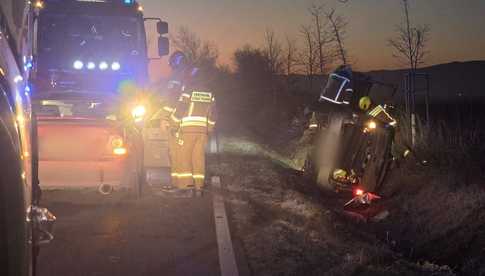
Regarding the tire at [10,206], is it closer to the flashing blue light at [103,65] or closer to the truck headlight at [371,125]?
the truck headlight at [371,125]

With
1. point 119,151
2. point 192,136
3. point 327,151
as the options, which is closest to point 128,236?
point 119,151

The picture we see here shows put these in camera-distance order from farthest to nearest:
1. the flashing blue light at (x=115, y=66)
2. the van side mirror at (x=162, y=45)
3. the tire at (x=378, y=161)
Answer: the van side mirror at (x=162, y=45) → the flashing blue light at (x=115, y=66) → the tire at (x=378, y=161)

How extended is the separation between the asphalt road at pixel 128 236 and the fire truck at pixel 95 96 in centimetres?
43

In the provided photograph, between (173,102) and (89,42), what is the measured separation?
167 inches

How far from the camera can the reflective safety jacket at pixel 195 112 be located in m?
9.59

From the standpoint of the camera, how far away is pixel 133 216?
8398mm

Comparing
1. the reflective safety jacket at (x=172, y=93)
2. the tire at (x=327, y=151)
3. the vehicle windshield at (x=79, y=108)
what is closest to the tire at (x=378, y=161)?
the tire at (x=327, y=151)

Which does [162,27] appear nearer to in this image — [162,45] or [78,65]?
[162,45]

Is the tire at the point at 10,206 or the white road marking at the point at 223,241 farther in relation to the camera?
the white road marking at the point at 223,241

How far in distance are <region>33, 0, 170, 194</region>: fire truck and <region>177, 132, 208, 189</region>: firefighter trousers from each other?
0.99ft

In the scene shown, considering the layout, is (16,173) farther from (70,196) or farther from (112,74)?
(112,74)

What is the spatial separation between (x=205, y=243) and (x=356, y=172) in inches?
133

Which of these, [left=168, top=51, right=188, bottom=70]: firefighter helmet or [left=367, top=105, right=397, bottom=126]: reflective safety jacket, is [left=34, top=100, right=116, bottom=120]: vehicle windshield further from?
[left=367, top=105, right=397, bottom=126]: reflective safety jacket

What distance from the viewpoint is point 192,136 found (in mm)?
9898
